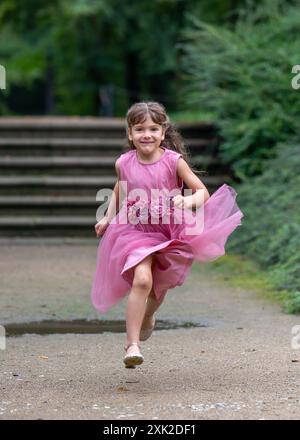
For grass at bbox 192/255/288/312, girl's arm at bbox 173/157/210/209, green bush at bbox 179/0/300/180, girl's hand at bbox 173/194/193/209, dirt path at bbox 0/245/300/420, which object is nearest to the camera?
dirt path at bbox 0/245/300/420

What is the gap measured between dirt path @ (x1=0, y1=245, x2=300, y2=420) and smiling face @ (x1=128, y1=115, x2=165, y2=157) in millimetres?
1394

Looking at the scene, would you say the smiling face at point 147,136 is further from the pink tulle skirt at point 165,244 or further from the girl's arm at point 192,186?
the pink tulle skirt at point 165,244

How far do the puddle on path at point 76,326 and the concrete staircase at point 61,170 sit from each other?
17.1 ft

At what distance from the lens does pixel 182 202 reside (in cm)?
625

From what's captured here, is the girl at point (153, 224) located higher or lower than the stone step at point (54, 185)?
lower

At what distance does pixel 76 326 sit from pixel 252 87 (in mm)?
6201

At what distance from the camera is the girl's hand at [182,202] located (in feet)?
20.4

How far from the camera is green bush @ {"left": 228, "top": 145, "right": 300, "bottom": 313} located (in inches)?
375

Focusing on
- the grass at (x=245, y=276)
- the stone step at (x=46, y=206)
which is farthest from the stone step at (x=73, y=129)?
the grass at (x=245, y=276)

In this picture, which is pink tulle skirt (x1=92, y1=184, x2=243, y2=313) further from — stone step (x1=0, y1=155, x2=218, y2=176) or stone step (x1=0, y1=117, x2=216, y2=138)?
stone step (x1=0, y1=117, x2=216, y2=138)

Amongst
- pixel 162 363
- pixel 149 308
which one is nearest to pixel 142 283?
pixel 149 308

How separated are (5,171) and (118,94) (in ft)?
48.9

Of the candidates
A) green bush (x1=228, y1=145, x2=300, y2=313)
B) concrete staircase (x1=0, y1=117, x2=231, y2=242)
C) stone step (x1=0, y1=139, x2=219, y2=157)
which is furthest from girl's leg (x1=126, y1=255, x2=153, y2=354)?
stone step (x1=0, y1=139, x2=219, y2=157)

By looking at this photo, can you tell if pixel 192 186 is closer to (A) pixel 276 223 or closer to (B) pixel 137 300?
(B) pixel 137 300
